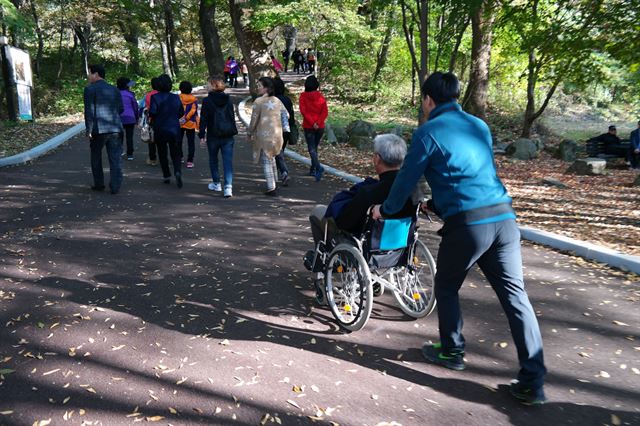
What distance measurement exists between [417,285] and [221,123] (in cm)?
495

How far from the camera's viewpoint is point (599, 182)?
12.1m

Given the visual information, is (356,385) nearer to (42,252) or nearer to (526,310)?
(526,310)

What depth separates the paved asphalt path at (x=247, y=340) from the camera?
3.16 m

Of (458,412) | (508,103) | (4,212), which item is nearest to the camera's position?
(458,412)

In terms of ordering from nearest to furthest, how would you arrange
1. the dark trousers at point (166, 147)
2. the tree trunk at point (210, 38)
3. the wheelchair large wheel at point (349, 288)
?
the wheelchair large wheel at point (349, 288)
the dark trousers at point (166, 147)
the tree trunk at point (210, 38)

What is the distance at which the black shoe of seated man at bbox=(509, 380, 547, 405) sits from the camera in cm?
319

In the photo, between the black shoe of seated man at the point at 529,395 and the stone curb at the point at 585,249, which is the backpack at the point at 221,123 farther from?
the black shoe of seated man at the point at 529,395

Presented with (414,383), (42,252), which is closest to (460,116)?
(414,383)

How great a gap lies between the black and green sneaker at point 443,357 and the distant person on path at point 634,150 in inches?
569

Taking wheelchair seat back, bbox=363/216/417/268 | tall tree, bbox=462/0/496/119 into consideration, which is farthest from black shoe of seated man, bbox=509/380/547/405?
tall tree, bbox=462/0/496/119

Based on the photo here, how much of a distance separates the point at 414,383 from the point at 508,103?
24848 mm

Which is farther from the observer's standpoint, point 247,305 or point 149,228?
point 149,228

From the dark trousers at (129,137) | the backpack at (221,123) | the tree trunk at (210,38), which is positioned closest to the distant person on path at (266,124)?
the backpack at (221,123)

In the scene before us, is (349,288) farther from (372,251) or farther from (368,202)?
(368,202)
